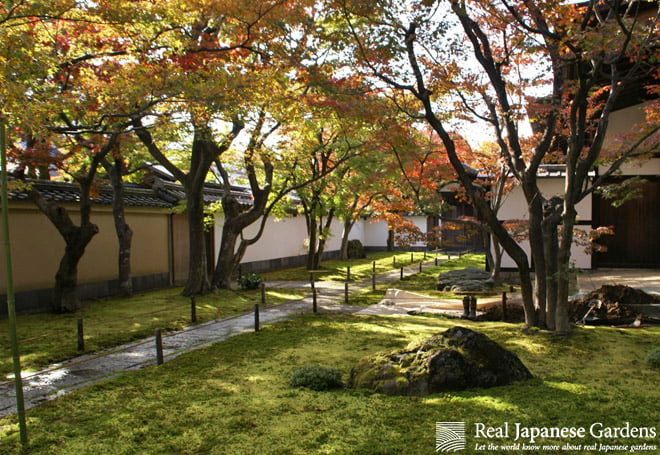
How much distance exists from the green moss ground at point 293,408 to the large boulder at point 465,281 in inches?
333

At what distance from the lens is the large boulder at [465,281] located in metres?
17.0

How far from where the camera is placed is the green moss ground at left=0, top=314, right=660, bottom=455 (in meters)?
4.86

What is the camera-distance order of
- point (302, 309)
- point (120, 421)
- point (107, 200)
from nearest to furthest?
1. point (120, 421)
2. point (302, 309)
3. point (107, 200)

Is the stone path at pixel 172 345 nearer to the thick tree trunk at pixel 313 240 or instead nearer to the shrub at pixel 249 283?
the shrub at pixel 249 283

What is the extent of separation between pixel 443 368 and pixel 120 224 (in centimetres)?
1293

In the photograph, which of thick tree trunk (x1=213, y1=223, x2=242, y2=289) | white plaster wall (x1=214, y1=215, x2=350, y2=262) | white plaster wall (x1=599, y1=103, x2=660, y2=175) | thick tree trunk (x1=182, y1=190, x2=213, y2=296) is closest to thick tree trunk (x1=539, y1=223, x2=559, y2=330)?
white plaster wall (x1=599, y1=103, x2=660, y2=175)

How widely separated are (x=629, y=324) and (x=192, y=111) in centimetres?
1119

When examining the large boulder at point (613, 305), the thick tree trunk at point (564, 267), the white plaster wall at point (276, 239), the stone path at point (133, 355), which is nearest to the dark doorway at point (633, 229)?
the large boulder at point (613, 305)

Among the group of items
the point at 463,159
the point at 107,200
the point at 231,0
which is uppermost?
the point at 231,0

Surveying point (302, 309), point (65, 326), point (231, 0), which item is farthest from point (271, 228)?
point (231, 0)

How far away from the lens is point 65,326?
11.5 m

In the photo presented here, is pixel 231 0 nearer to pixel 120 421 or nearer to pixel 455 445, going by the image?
pixel 120 421

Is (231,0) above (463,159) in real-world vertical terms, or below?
above

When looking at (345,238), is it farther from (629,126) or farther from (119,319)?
(119,319)
